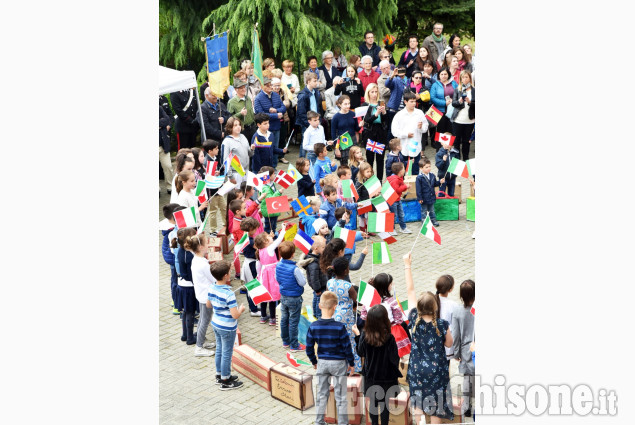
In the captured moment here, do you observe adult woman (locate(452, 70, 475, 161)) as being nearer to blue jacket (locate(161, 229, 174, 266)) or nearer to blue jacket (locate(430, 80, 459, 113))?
blue jacket (locate(430, 80, 459, 113))

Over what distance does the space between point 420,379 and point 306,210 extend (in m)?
3.78

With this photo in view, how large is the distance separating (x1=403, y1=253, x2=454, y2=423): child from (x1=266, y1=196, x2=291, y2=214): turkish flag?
3656 millimetres

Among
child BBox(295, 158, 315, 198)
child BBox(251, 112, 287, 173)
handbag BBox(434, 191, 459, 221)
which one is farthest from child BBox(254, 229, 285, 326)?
handbag BBox(434, 191, 459, 221)

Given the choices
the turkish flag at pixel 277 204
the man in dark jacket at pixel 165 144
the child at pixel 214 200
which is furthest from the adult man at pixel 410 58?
the turkish flag at pixel 277 204

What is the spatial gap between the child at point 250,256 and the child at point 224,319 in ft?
3.78

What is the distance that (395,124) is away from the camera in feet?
41.6

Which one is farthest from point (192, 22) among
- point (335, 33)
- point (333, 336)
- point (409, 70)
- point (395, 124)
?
point (333, 336)

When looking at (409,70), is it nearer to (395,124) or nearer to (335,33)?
(335,33)

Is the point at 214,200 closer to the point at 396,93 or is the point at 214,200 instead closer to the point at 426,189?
the point at 426,189

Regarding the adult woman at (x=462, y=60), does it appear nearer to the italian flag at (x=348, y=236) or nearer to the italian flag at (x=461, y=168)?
the italian flag at (x=461, y=168)

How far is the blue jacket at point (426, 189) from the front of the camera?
11414 millimetres

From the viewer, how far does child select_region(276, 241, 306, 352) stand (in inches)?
306
